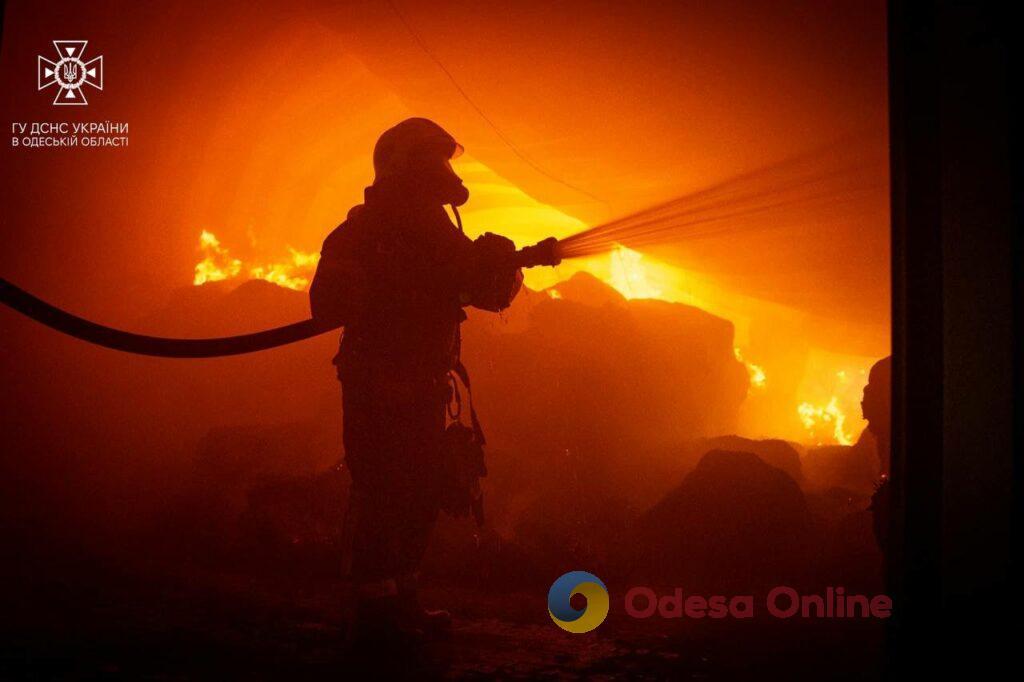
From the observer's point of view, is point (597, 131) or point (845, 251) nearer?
point (597, 131)

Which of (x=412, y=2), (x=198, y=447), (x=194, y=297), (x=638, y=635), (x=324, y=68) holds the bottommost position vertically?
(x=638, y=635)

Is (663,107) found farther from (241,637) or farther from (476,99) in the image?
(241,637)

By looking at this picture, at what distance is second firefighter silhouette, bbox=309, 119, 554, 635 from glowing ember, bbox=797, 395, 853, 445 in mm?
12581

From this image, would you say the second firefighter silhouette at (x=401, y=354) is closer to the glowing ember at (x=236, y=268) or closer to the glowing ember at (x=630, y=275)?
the glowing ember at (x=630, y=275)

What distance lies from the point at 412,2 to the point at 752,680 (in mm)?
6628

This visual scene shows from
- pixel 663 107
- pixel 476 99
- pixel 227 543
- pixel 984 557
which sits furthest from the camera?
pixel 476 99

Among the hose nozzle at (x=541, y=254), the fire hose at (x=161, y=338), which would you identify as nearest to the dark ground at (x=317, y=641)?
the fire hose at (x=161, y=338)

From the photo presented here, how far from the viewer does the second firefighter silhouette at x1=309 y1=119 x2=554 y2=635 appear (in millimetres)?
2768

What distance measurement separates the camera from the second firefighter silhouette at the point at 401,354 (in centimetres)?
277

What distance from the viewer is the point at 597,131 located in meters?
7.09

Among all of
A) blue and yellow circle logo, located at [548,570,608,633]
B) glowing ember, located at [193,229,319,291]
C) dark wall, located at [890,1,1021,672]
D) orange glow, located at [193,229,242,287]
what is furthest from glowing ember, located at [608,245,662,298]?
dark wall, located at [890,1,1021,672]

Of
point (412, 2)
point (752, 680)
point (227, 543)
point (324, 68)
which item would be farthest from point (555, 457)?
point (324, 68)

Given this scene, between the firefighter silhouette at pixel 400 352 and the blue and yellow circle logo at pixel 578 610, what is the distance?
2.55 feet

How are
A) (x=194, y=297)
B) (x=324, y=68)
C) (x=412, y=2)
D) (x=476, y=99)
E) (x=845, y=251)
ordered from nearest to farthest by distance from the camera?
1. (x=412, y=2)
2. (x=476, y=99)
3. (x=845, y=251)
4. (x=324, y=68)
5. (x=194, y=297)
